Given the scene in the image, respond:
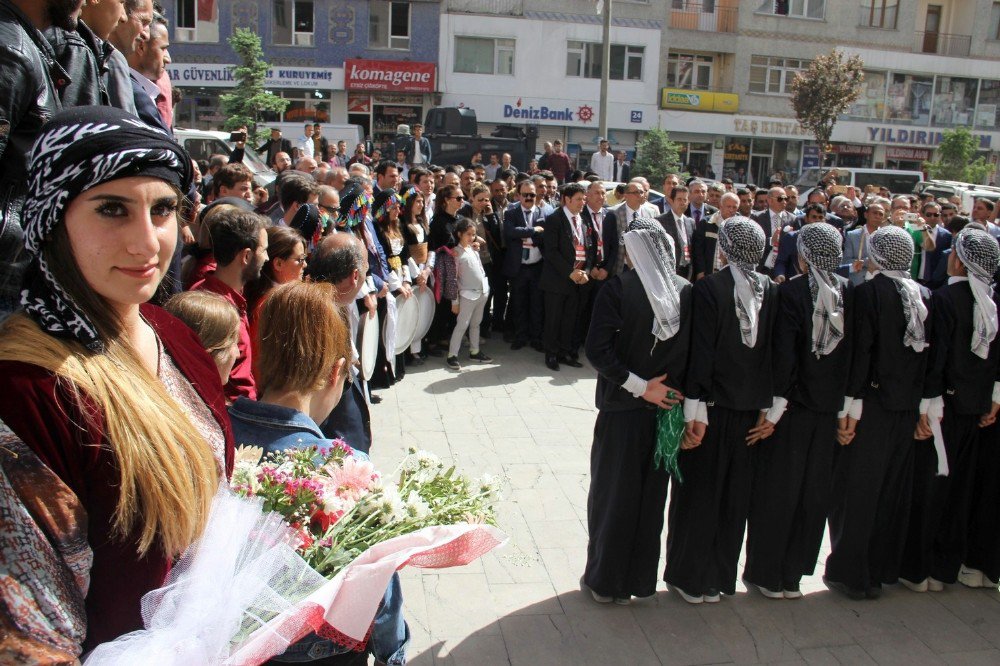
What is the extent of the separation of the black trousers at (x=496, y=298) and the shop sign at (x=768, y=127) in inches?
957

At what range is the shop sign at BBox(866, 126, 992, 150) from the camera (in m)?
32.5

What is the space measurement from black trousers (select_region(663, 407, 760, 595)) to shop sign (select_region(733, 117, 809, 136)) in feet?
96.6

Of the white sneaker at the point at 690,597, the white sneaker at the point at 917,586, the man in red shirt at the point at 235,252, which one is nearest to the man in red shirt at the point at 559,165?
the white sneaker at the point at 917,586

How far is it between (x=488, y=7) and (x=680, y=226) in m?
22.4

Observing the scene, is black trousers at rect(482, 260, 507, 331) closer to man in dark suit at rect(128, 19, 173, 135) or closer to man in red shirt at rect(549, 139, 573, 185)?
man in dark suit at rect(128, 19, 173, 135)

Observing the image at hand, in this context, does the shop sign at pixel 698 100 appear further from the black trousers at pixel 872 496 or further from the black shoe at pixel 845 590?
the black shoe at pixel 845 590

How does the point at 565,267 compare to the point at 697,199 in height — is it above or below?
below

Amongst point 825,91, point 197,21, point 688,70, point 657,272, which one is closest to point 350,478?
point 657,272

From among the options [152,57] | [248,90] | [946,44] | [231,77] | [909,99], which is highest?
[946,44]

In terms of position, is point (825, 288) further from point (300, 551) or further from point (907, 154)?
point (907, 154)

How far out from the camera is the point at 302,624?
173cm

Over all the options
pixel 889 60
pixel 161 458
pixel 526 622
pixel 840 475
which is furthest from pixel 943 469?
pixel 889 60

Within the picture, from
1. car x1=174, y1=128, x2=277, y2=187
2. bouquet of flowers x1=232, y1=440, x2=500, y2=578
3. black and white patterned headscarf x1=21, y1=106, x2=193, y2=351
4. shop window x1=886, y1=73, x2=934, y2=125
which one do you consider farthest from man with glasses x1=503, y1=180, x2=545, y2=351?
shop window x1=886, y1=73, x2=934, y2=125

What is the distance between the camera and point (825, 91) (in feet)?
91.7
